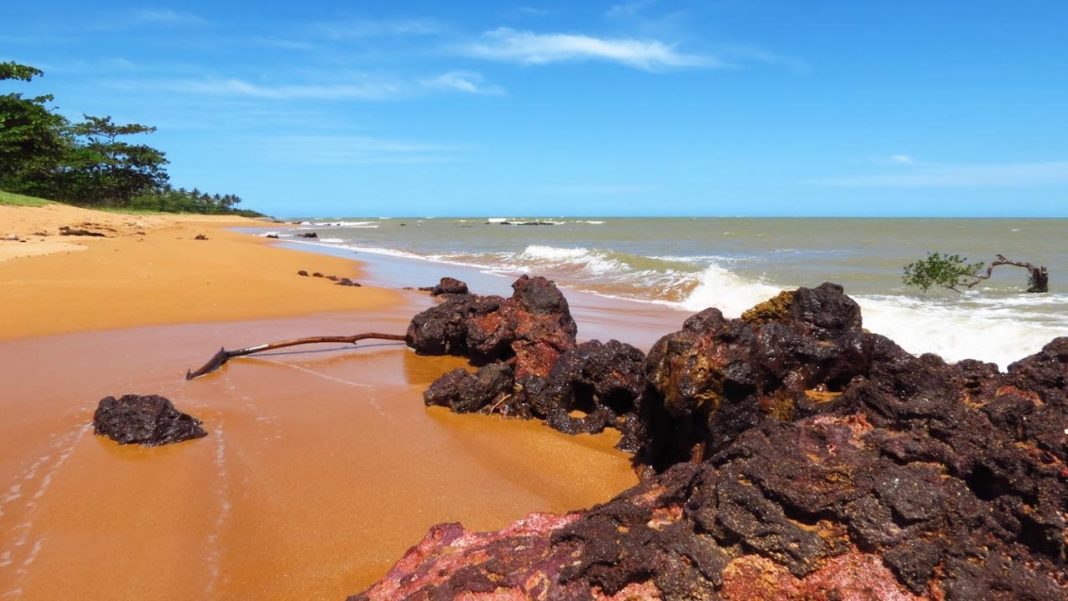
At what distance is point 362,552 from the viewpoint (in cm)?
323

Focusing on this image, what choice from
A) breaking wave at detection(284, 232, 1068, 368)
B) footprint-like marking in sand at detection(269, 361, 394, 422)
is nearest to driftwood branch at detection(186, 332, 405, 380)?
footprint-like marking in sand at detection(269, 361, 394, 422)

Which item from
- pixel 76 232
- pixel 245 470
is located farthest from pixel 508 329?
pixel 76 232

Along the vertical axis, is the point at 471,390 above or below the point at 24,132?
below

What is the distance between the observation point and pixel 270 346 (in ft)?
23.1

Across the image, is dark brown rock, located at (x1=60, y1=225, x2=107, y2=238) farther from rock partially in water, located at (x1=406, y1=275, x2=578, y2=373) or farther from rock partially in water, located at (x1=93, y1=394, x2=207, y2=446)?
rock partially in water, located at (x1=93, y1=394, x2=207, y2=446)

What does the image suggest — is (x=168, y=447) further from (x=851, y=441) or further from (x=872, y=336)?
(x=872, y=336)

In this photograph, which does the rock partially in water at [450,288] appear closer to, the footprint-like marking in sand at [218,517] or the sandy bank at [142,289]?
the sandy bank at [142,289]

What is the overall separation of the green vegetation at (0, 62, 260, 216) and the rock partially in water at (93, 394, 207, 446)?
3566 centimetres

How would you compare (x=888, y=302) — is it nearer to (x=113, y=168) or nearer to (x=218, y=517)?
(x=218, y=517)

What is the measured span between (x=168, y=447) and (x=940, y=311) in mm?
11090

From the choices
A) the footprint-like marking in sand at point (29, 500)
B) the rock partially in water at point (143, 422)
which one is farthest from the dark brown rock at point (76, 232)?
the footprint-like marking in sand at point (29, 500)

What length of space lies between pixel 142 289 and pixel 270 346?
17.8ft

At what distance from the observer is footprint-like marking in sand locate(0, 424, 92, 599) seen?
3.06 m

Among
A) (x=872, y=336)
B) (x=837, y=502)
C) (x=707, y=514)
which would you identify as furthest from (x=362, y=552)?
(x=872, y=336)
